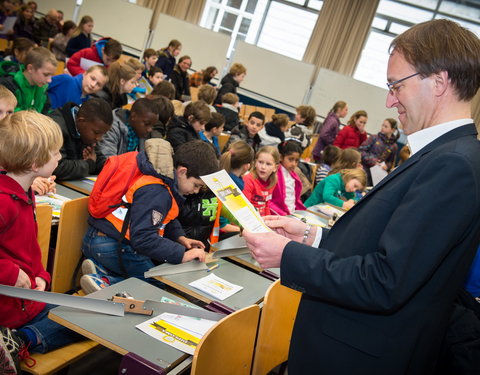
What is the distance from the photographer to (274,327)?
2.06 meters

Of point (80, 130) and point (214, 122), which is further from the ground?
point (214, 122)

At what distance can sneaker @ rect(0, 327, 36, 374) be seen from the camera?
4.98 feet

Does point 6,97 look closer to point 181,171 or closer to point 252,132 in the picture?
point 181,171

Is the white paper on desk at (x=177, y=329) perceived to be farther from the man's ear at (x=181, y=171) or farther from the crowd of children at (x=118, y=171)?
the man's ear at (x=181, y=171)

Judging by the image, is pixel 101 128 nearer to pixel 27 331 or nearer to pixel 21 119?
pixel 21 119

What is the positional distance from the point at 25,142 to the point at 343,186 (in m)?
3.76

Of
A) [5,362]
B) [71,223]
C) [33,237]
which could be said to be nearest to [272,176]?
[71,223]

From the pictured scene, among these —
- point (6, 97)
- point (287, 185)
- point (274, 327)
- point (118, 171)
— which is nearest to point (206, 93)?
point (287, 185)

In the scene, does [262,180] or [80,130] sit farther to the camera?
[262,180]

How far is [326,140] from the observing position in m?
7.99

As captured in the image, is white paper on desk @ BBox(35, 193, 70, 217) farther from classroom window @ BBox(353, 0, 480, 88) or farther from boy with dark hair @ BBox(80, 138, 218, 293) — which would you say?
classroom window @ BBox(353, 0, 480, 88)

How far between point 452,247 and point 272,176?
2824mm

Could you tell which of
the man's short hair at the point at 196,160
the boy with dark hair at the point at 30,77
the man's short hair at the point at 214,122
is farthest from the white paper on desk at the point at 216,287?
the man's short hair at the point at 214,122

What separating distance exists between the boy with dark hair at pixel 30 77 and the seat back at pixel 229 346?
3.19 m
